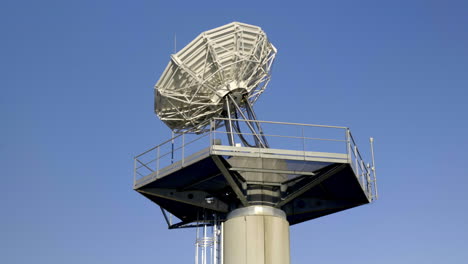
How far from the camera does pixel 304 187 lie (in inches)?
1251

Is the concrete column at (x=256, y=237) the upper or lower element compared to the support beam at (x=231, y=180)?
lower

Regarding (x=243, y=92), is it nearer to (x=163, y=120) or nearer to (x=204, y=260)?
(x=163, y=120)

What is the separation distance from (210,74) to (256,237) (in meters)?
7.67

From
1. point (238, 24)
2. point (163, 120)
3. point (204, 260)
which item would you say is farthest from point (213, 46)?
point (204, 260)

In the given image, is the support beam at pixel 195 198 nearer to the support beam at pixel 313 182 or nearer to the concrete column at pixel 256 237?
the concrete column at pixel 256 237

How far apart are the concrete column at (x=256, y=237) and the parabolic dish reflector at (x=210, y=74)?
216 inches

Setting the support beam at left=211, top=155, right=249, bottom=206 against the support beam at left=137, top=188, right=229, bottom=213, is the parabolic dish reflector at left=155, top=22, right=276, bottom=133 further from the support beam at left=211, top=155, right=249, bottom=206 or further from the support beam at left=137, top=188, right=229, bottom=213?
the support beam at left=211, top=155, right=249, bottom=206

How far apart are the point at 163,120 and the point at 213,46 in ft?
15.5

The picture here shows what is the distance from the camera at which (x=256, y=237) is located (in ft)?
102

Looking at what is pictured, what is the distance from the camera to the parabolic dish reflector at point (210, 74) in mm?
33125

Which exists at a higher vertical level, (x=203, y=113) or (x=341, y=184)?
(x=203, y=113)

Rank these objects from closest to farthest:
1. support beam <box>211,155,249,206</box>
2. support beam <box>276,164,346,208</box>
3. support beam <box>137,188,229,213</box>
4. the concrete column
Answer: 1. support beam <box>211,155,249,206</box>
2. support beam <box>276,164,346,208</box>
3. the concrete column
4. support beam <box>137,188,229,213</box>

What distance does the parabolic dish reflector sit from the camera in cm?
3312

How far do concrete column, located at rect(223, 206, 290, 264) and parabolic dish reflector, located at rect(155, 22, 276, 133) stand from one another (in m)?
5.48
